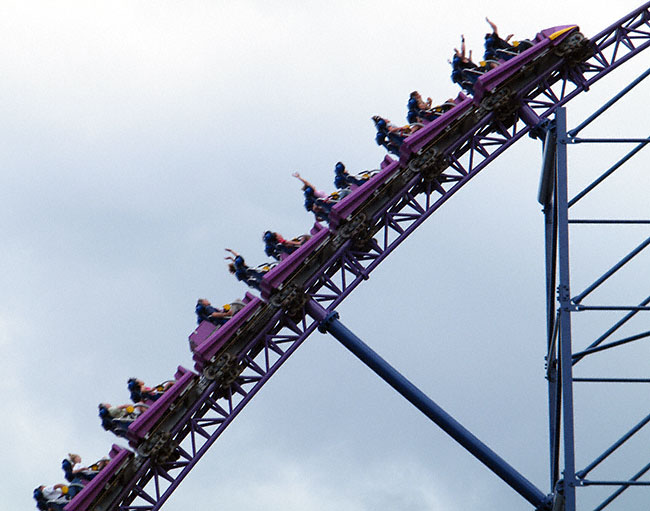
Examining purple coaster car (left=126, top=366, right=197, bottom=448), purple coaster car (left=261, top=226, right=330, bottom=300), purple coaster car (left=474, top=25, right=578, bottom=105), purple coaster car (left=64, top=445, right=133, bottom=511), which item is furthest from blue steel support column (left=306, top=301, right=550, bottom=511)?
purple coaster car (left=474, top=25, right=578, bottom=105)

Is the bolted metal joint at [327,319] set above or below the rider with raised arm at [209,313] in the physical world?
below

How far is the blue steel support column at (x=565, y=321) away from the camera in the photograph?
1058cm

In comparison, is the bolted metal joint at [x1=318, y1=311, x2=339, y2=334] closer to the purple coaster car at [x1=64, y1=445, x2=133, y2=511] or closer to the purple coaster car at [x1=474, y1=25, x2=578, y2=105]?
the purple coaster car at [x1=64, y1=445, x2=133, y2=511]

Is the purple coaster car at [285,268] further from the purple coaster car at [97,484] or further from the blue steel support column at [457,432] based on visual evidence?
the purple coaster car at [97,484]

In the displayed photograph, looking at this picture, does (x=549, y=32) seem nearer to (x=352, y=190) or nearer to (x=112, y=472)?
(x=352, y=190)

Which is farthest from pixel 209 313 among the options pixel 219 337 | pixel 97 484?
pixel 97 484

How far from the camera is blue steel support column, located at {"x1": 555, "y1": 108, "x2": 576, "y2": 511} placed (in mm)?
10578

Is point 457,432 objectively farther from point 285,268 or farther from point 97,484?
point 97,484

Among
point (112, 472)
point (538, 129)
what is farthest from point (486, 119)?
point (112, 472)

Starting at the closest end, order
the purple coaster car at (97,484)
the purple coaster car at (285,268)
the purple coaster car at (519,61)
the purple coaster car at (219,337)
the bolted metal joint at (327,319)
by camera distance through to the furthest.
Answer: the purple coaster car at (97,484) < the purple coaster car at (219,337) < the purple coaster car at (285,268) < the bolted metal joint at (327,319) < the purple coaster car at (519,61)

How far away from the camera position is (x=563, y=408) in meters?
10.8

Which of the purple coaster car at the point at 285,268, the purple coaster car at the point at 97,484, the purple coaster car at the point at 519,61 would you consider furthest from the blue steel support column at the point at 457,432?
the purple coaster car at the point at 519,61

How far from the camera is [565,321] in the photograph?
11.0m

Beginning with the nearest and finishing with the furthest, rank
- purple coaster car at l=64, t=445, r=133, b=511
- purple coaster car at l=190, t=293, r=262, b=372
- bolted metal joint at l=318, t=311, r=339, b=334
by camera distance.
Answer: purple coaster car at l=64, t=445, r=133, b=511 → purple coaster car at l=190, t=293, r=262, b=372 → bolted metal joint at l=318, t=311, r=339, b=334
